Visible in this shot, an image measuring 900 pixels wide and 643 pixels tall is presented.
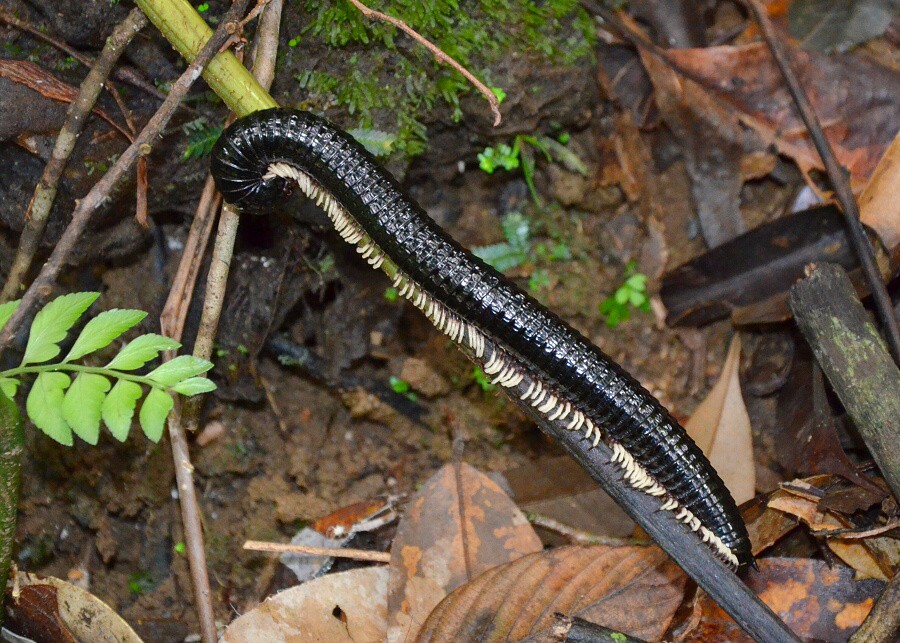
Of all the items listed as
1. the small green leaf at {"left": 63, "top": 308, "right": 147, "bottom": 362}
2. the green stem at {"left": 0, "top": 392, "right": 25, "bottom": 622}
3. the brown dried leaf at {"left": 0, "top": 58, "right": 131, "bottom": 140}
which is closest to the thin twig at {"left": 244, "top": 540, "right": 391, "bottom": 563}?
the green stem at {"left": 0, "top": 392, "right": 25, "bottom": 622}

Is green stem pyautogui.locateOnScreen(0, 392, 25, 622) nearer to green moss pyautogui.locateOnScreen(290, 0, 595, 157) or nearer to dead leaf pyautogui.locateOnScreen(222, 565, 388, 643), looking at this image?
dead leaf pyautogui.locateOnScreen(222, 565, 388, 643)

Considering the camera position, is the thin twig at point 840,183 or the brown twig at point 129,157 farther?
the thin twig at point 840,183

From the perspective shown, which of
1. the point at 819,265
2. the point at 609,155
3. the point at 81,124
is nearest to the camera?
the point at 81,124

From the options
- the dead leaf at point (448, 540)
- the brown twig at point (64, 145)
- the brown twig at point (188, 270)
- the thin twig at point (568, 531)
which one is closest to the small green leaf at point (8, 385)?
the brown twig at point (64, 145)

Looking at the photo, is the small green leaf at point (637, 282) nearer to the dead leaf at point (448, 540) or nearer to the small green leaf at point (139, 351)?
the dead leaf at point (448, 540)

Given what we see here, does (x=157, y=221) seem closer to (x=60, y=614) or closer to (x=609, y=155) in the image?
(x=60, y=614)

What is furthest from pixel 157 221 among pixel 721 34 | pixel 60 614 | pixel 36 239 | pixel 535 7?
pixel 721 34
